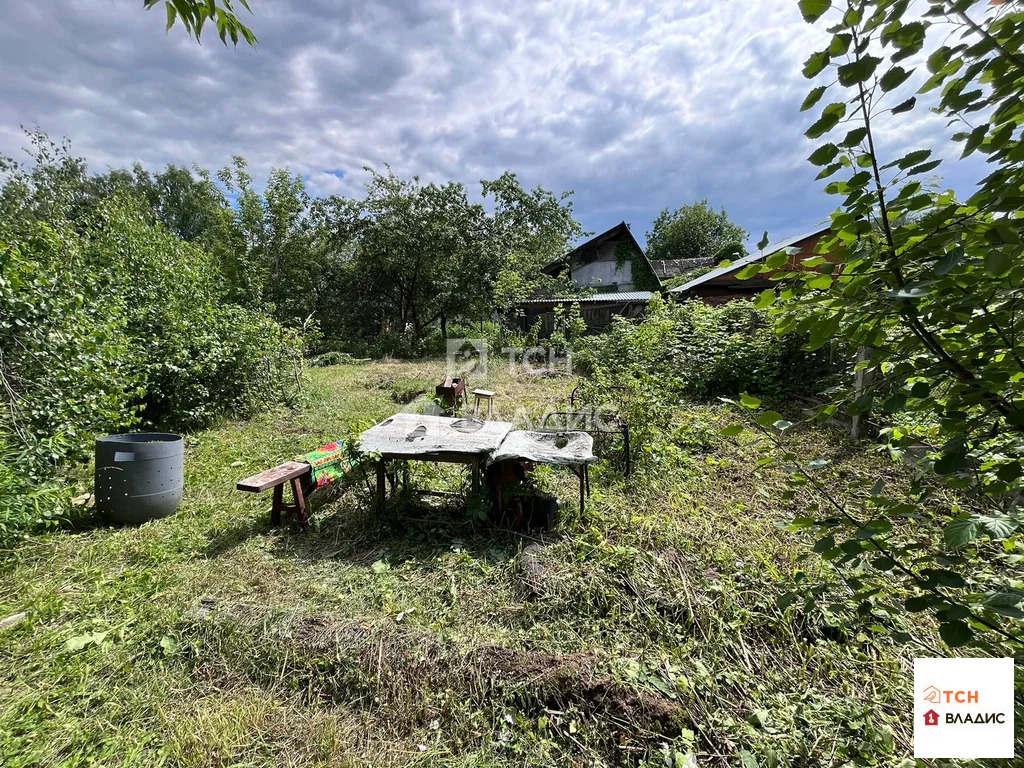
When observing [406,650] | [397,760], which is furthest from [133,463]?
[397,760]

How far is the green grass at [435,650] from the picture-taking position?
1.74 metres

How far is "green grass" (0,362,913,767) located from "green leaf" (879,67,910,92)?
111 centimetres

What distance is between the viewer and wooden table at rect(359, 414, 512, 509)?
10.4 feet

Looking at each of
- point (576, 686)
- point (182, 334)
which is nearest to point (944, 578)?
point (576, 686)

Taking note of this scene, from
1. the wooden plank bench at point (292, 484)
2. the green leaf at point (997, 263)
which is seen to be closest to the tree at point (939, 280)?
the green leaf at point (997, 263)

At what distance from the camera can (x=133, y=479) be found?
3.25 meters

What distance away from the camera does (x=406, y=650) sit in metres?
2.13

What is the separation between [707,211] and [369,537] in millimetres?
39189

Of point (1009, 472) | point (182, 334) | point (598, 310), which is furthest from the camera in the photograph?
point (598, 310)

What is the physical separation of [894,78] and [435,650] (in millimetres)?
2671

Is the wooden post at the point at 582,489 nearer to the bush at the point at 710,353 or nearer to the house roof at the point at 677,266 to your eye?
the bush at the point at 710,353

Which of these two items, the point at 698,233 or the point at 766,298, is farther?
the point at 698,233

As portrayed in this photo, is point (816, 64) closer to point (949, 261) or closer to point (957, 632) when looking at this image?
point (949, 261)

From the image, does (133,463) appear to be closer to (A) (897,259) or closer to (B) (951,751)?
(A) (897,259)
